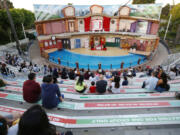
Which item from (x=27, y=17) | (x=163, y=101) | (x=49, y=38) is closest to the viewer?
(x=163, y=101)

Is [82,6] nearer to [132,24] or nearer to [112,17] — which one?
[112,17]

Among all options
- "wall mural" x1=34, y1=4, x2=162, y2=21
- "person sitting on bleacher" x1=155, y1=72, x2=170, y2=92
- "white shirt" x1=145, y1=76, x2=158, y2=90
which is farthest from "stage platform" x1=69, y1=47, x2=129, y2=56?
"person sitting on bleacher" x1=155, y1=72, x2=170, y2=92

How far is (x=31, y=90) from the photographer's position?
414 cm

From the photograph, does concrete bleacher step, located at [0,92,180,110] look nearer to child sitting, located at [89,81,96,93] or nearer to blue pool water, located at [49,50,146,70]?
child sitting, located at [89,81,96,93]

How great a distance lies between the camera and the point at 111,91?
6227 millimetres

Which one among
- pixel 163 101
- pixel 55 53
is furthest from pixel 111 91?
pixel 55 53

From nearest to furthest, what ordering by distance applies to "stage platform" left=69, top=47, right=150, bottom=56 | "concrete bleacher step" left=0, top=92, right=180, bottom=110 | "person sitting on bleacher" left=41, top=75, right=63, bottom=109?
1. "person sitting on bleacher" left=41, top=75, right=63, bottom=109
2. "concrete bleacher step" left=0, top=92, right=180, bottom=110
3. "stage platform" left=69, top=47, right=150, bottom=56

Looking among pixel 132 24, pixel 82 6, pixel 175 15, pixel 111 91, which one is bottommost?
pixel 111 91

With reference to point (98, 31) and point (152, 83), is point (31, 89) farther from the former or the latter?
point (98, 31)

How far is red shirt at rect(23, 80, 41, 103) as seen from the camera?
13.5 feet

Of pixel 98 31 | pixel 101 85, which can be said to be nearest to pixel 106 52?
pixel 98 31

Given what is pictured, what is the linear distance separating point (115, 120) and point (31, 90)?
301cm

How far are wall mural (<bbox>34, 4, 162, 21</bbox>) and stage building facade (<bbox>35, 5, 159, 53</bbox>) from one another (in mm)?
643

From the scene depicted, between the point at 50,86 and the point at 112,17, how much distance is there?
77.0ft
